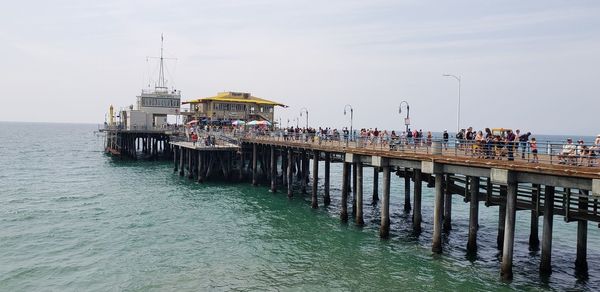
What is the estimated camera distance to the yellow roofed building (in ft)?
236

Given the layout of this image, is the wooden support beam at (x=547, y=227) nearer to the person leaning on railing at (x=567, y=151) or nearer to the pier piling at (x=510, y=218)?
the person leaning on railing at (x=567, y=151)

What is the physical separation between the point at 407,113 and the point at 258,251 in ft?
52.0

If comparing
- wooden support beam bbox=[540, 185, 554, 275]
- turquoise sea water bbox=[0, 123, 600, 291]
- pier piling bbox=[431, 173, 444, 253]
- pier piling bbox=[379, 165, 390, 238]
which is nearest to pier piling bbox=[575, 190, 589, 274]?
turquoise sea water bbox=[0, 123, 600, 291]

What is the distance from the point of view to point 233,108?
73438 millimetres

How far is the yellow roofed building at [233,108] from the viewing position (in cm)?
7181

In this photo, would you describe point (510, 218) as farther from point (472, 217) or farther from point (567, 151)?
point (472, 217)

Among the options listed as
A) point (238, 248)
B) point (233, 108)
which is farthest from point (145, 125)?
point (238, 248)

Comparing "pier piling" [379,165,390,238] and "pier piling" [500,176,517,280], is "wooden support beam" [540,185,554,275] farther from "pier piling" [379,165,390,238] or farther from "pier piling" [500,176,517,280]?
"pier piling" [379,165,390,238]

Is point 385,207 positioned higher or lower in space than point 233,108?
lower

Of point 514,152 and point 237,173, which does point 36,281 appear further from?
point 237,173

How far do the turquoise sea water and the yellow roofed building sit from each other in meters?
33.8

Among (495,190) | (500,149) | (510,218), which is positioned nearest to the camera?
(510,218)

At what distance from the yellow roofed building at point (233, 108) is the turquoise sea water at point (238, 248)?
33798mm

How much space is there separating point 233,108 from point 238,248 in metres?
51.3
